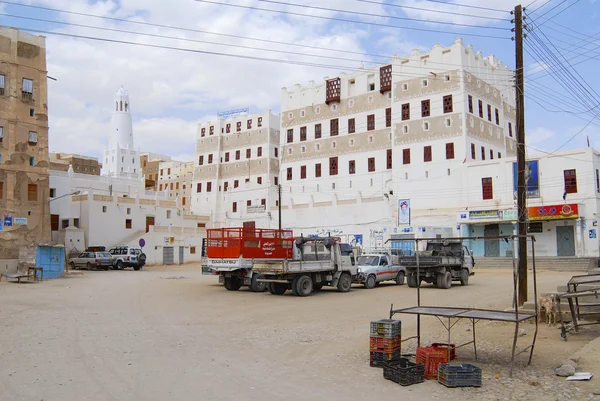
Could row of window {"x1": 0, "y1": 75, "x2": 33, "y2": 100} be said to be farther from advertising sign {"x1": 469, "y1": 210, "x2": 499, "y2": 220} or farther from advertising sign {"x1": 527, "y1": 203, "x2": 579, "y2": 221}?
advertising sign {"x1": 527, "y1": 203, "x2": 579, "y2": 221}

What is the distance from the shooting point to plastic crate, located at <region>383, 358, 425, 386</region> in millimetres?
7766

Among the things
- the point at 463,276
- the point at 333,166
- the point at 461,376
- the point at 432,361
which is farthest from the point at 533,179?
the point at 461,376

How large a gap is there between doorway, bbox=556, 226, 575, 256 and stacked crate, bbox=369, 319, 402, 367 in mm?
38394

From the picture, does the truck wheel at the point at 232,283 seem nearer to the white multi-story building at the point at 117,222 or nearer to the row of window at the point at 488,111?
the white multi-story building at the point at 117,222

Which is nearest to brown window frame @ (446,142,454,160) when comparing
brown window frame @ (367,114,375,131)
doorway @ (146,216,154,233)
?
brown window frame @ (367,114,375,131)

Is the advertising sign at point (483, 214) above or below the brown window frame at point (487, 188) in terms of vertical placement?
below

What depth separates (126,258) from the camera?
45.1 meters

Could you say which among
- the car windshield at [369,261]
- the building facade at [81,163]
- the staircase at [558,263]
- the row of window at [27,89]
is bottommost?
the staircase at [558,263]

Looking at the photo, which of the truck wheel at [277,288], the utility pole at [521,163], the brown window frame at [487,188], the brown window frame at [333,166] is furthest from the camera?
the brown window frame at [333,166]

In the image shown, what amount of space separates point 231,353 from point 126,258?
37849 millimetres

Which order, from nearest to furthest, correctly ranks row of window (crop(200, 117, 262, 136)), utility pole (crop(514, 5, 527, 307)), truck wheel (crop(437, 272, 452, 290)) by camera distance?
utility pole (crop(514, 5, 527, 307)) < truck wheel (crop(437, 272, 452, 290)) < row of window (crop(200, 117, 262, 136))

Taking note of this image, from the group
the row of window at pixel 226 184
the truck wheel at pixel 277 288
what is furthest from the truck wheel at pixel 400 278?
the row of window at pixel 226 184

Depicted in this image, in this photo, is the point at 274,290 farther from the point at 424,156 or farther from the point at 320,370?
the point at 424,156

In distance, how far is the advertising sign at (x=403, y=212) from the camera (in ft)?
169
